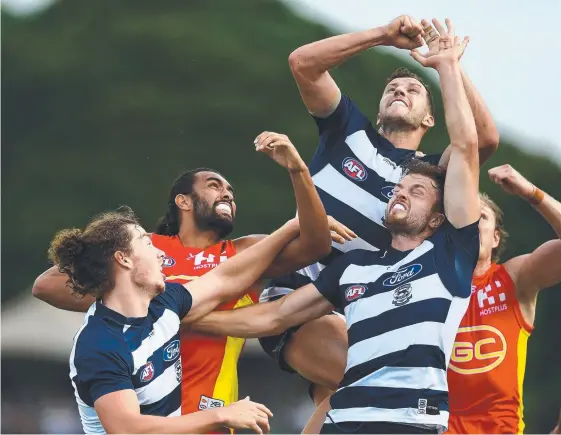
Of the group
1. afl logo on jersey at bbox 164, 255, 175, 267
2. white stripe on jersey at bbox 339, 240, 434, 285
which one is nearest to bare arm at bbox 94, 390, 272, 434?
white stripe on jersey at bbox 339, 240, 434, 285

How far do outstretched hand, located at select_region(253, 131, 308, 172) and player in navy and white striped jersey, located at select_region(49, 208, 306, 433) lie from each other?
0.49m

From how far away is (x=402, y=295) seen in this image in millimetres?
6777

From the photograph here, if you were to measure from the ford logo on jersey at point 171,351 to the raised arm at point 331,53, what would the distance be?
5.39 ft

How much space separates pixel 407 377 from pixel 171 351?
1.17 metres

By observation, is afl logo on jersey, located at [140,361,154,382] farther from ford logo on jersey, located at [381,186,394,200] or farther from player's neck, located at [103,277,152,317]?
ford logo on jersey, located at [381,186,394,200]

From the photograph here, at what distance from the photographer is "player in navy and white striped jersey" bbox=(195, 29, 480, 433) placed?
6594 mm

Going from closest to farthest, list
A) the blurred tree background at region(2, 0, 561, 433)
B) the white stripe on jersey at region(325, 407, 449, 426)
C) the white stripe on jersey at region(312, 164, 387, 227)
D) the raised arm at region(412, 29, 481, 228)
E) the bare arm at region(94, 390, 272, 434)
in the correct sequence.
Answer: the bare arm at region(94, 390, 272, 434) < the white stripe on jersey at region(325, 407, 449, 426) < the raised arm at region(412, 29, 481, 228) < the white stripe on jersey at region(312, 164, 387, 227) < the blurred tree background at region(2, 0, 561, 433)

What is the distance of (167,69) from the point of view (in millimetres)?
16469

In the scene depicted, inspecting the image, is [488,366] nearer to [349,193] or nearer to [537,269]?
[537,269]

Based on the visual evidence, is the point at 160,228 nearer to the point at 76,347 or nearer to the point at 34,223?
the point at 76,347

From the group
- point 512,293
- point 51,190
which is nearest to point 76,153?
point 51,190

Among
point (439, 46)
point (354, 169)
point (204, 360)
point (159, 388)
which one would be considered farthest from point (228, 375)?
point (439, 46)

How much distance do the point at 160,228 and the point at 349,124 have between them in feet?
4.58

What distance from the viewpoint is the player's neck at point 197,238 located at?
8.10m
